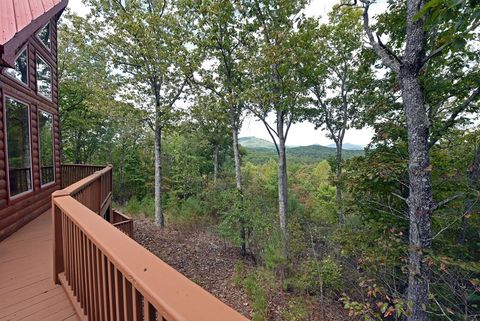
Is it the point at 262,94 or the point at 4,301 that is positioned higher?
the point at 262,94

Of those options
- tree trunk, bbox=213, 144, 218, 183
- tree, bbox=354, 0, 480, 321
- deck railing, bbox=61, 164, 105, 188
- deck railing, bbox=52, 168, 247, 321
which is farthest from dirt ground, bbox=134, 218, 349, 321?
tree trunk, bbox=213, 144, 218, 183

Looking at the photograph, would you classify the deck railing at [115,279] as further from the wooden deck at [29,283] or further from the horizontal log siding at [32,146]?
the horizontal log siding at [32,146]

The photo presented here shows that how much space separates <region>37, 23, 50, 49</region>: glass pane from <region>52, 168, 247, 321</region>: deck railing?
232 inches

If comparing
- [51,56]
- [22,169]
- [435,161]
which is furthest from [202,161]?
[435,161]

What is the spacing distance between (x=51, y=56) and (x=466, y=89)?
1116 centimetres

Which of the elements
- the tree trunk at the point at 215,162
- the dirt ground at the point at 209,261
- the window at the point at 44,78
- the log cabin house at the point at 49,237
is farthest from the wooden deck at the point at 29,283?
the tree trunk at the point at 215,162

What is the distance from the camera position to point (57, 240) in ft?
7.89

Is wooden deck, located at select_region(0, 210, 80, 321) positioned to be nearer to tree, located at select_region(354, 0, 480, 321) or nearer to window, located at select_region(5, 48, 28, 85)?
window, located at select_region(5, 48, 28, 85)

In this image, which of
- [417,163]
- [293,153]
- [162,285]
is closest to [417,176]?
[417,163]

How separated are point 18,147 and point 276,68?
7.66 m

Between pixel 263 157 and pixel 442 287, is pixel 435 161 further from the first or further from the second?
pixel 263 157

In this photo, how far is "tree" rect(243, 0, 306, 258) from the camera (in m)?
7.57

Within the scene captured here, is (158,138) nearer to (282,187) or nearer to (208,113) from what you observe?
(208,113)

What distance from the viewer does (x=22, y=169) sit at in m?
4.56
